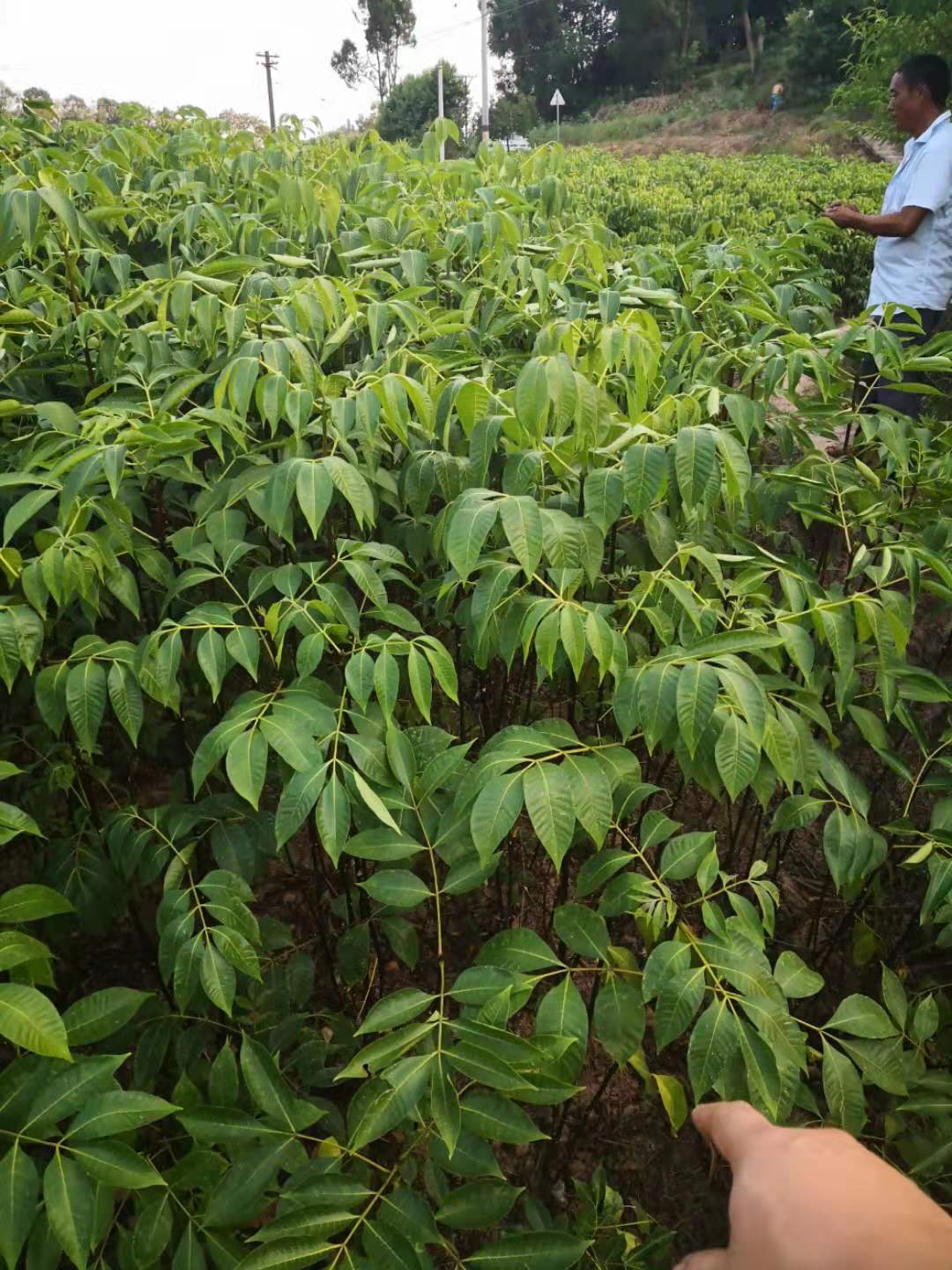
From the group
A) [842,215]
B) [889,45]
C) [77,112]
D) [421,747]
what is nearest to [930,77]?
[842,215]

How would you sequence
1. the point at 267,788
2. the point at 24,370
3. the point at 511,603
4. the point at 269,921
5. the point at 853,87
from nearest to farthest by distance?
the point at 511,603 → the point at 269,921 → the point at 24,370 → the point at 267,788 → the point at 853,87

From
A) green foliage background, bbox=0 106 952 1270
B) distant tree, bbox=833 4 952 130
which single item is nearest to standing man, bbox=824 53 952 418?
green foliage background, bbox=0 106 952 1270

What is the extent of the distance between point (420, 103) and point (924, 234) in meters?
46.6

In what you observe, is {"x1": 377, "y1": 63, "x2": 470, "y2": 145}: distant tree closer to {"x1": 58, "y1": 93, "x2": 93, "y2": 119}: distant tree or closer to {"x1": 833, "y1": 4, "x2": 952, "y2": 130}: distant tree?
{"x1": 58, "y1": 93, "x2": 93, "y2": 119}: distant tree

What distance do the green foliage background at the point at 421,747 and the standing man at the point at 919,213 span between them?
5.03 ft

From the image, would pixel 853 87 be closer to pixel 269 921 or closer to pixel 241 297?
pixel 241 297

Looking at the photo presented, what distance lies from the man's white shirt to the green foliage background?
63.2 inches

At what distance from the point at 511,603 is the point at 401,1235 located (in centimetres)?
88

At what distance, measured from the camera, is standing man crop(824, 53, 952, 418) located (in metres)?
3.31

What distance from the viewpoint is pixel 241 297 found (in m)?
2.04

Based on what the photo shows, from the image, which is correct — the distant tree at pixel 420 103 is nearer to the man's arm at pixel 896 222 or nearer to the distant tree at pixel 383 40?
the distant tree at pixel 383 40

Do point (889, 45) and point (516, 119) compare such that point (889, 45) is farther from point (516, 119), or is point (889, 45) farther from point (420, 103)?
point (420, 103)

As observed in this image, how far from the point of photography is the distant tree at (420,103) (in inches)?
1617

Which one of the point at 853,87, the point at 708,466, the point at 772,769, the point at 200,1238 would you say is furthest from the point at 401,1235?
the point at 853,87
